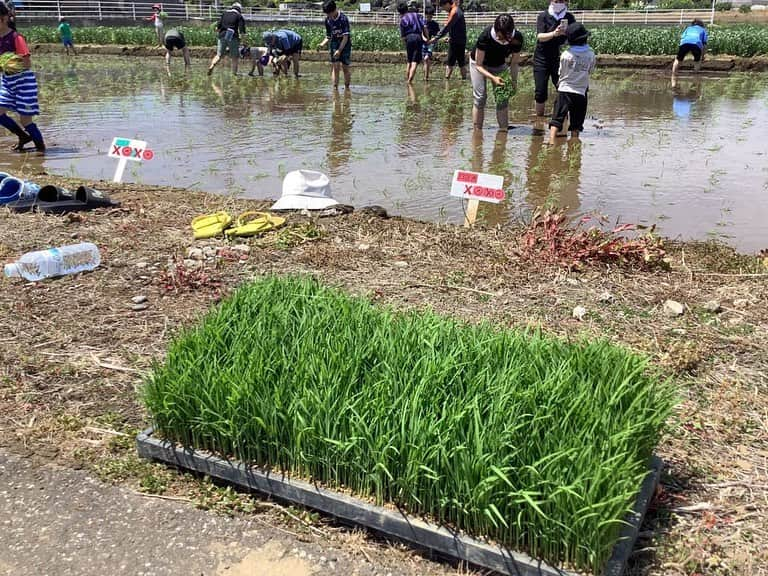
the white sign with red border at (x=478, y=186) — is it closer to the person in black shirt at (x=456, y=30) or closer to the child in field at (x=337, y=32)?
the person in black shirt at (x=456, y=30)

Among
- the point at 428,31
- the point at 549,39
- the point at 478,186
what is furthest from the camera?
the point at 428,31

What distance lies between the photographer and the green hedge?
2015 cm

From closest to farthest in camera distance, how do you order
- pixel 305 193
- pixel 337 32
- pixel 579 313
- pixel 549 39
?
pixel 579 313 → pixel 305 193 → pixel 549 39 → pixel 337 32

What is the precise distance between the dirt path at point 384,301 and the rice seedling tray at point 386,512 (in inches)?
2.4

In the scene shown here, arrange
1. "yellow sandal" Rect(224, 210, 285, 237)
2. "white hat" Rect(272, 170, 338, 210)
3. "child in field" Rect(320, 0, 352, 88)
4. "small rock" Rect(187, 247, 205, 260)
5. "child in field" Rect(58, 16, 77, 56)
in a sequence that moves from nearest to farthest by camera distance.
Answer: "small rock" Rect(187, 247, 205, 260), "yellow sandal" Rect(224, 210, 285, 237), "white hat" Rect(272, 170, 338, 210), "child in field" Rect(320, 0, 352, 88), "child in field" Rect(58, 16, 77, 56)

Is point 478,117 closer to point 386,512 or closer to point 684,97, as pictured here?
point 684,97

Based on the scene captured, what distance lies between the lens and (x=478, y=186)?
5234mm

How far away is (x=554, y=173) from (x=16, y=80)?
20.1ft

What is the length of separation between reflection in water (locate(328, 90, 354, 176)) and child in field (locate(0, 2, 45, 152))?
3.50 meters

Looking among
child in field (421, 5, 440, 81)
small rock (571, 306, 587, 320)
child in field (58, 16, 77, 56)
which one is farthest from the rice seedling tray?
child in field (58, 16, 77, 56)

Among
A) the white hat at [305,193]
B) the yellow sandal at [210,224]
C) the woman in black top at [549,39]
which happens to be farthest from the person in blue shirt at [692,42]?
the yellow sandal at [210,224]

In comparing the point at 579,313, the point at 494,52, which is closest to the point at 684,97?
the point at 494,52

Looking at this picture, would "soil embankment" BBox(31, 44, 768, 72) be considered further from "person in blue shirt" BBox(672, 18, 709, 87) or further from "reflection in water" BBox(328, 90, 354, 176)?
"reflection in water" BBox(328, 90, 354, 176)

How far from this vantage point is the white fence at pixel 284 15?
3884cm
